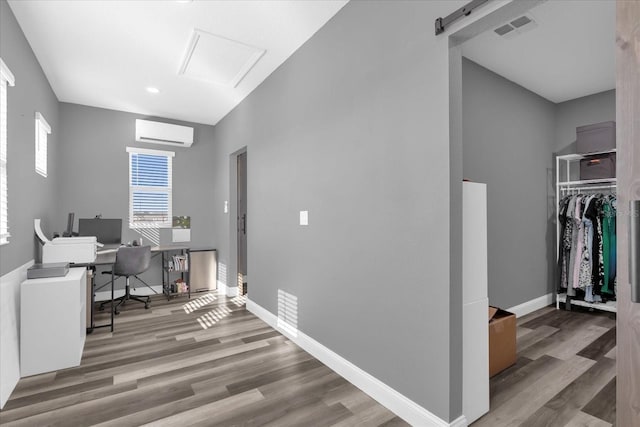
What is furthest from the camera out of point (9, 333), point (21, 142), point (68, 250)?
point (68, 250)

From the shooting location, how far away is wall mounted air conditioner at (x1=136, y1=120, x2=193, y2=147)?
4.92 meters

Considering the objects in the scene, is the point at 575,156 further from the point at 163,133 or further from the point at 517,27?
the point at 163,133

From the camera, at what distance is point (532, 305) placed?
3.93 metres

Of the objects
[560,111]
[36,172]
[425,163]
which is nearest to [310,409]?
[425,163]

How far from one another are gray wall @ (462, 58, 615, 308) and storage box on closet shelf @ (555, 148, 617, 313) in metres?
0.13

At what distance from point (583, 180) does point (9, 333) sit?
5.82 meters

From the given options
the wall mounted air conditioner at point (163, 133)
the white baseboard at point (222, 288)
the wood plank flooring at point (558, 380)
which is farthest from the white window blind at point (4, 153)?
the wood plank flooring at point (558, 380)

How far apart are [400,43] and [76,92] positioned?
14.2 feet

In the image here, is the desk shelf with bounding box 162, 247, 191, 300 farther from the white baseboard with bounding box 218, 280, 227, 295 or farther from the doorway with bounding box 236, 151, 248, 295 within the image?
the doorway with bounding box 236, 151, 248, 295

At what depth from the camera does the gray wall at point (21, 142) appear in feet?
8.13

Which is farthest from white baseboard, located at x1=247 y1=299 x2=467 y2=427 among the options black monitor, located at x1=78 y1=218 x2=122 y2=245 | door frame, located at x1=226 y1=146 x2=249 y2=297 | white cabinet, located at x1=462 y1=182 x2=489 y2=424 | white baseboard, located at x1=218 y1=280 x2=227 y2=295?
black monitor, located at x1=78 y1=218 x2=122 y2=245

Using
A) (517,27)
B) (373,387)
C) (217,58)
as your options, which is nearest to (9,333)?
(373,387)

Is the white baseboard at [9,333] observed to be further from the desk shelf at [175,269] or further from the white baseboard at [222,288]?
the white baseboard at [222,288]

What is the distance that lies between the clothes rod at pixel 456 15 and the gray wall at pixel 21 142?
2.97 metres
